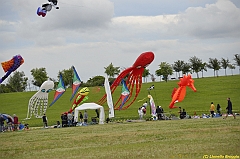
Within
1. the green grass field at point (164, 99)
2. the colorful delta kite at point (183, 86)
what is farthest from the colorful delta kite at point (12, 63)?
the green grass field at point (164, 99)

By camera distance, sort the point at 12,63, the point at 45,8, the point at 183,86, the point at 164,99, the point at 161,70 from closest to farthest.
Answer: the point at 45,8
the point at 12,63
the point at 183,86
the point at 164,99
the point at 161,70

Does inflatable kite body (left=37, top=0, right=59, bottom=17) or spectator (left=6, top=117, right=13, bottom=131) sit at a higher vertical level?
inflatable kite body (left=37, top=0, right=59, bottom=17)

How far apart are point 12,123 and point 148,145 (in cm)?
2090

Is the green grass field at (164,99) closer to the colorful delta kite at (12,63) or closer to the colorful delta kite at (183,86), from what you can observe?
the colorful delta kite at (183,86)

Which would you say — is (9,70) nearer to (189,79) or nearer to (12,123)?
(12,123)

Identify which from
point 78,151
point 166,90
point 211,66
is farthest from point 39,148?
point 211,66

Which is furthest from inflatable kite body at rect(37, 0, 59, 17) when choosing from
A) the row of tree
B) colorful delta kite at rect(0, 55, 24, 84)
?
the row of tree

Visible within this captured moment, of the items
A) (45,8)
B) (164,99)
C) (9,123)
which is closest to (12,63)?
(9,123)

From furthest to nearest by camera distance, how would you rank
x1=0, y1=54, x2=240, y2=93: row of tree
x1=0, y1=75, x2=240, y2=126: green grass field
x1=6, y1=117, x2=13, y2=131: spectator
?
x1=0, y1=54, x2=240, y2=93: row of tree
x1=0, y1=75, x2=240, y2=126: green grass field
x1=6, y1=117, x2=13, y2=131: spectator

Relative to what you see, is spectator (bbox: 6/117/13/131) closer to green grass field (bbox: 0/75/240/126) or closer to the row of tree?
green grass field (bbox: 0/75/240/126)

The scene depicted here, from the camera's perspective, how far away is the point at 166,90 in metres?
72.5

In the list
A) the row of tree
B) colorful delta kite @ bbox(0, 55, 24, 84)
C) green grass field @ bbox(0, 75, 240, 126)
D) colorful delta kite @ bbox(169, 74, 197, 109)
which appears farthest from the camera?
the row of tree

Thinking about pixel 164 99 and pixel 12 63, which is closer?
pixel 12 63

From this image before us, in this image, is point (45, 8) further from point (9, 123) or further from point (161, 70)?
point (161, 70)
